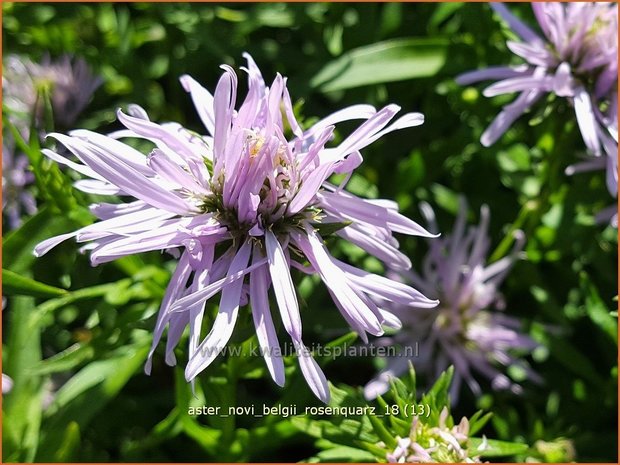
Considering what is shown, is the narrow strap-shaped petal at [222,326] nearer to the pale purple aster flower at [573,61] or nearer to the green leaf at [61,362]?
the green leaf at [61,362]

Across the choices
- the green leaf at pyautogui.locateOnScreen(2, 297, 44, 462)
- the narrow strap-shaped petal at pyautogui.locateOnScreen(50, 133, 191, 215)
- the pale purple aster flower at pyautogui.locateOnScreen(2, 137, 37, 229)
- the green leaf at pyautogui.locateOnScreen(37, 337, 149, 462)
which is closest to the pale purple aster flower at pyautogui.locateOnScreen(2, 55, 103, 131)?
the pale purple aster flower at pyautogui.locateOnScreen(2, 137, 37, 229)

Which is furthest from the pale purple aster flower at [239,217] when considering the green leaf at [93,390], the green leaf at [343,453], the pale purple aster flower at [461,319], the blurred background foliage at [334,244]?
the pale purple aster flower at [461,319]

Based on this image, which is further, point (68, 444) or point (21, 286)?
point (68, 444)

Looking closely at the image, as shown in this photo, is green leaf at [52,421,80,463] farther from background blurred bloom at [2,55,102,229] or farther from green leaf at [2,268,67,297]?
background blurred bloom at [2,55,102,229]

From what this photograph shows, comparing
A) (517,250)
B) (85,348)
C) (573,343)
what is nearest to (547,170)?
(517,250)

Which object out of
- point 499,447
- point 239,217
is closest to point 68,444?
point 239,217

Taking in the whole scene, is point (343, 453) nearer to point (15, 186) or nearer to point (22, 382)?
point (22, 382)

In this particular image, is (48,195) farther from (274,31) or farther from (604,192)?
(604,192)
